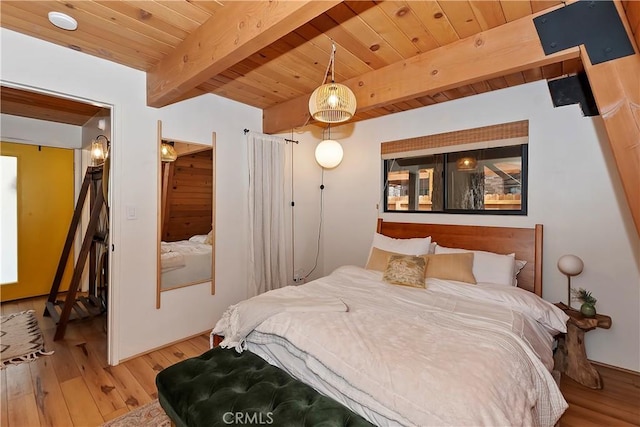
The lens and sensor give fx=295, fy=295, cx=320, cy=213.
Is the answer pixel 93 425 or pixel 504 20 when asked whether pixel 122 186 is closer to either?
pixel 93 425

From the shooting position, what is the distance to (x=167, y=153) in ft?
9.05

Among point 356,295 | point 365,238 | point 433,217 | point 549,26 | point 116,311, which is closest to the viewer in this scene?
point 549,26

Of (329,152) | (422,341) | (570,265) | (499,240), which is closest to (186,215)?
(329,152)

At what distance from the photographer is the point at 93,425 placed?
1767 millimetres

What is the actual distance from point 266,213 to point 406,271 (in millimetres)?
1749

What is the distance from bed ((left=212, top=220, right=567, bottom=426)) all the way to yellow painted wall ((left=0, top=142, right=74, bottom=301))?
3664mm

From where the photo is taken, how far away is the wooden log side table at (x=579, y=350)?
217cm

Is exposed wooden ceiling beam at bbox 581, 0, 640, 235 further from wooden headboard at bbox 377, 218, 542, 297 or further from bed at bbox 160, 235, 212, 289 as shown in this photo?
bed at bbox 160, 235, 212, 289

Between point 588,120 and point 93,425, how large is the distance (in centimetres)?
413

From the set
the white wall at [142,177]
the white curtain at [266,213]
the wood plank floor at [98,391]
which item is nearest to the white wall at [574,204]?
the wood plank floor at [98,391]

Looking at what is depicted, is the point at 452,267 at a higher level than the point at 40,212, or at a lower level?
lower

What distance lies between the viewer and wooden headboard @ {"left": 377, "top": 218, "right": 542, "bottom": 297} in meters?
2.59

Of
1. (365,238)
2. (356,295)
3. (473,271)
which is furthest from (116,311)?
(473,271)

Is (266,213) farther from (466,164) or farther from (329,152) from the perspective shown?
(466,164)
